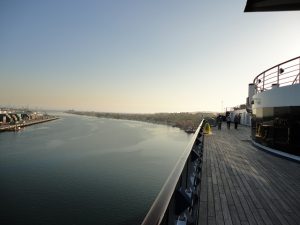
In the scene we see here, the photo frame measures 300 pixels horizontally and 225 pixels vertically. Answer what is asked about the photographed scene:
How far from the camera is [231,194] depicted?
18.5ft

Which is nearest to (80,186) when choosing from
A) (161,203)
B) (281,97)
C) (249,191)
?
(281,97)

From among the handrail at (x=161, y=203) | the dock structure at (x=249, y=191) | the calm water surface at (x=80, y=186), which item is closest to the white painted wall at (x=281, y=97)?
the dock structure at (x=249, y=191)

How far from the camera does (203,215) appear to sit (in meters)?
4.47

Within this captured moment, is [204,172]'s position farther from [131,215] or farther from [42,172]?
[42,172]

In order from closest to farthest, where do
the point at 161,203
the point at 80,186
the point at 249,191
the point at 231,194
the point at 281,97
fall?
1. the point at 161,203
2. the point at 231,194
3. the point at 249,191
4. the point at 281,97
5. the point at 80,186

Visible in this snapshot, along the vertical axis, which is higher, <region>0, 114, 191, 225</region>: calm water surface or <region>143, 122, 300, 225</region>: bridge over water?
<region>143, 122, 300, 225</region>: bridge over water

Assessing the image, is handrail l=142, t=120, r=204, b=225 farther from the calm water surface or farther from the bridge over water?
the calm water surface

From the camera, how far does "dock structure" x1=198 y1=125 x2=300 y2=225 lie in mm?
4438

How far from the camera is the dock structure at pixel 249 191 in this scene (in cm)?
444

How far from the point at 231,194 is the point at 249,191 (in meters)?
0.53

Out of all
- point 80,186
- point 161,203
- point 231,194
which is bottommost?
point 80,186

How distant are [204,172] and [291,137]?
4.14m

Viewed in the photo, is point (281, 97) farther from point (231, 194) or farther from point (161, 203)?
point (161, 203)

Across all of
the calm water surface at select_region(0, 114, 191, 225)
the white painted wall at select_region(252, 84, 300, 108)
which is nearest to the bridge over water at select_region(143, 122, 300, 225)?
the white painted wall at select_region(252, 84, 300, 108)
